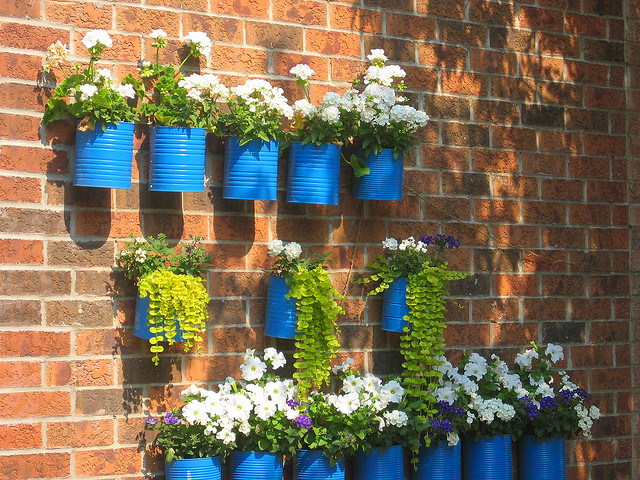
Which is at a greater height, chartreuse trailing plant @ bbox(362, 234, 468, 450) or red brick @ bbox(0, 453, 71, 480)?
chartreuse trailing plant @ bbox(362, 234, 468, 450)

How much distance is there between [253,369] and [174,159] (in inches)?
32.0

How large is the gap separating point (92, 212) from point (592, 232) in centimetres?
225

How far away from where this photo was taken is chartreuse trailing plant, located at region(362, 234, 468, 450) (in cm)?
305

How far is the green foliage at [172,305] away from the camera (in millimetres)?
2654

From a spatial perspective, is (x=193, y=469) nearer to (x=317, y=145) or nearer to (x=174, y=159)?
(x=174, y=159)

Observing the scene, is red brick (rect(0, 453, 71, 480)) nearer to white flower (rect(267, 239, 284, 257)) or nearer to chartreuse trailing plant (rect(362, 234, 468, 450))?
white flower (rect(267, 239, 284, 257))

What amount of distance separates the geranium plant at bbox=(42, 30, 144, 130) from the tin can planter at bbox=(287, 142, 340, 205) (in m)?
0.64

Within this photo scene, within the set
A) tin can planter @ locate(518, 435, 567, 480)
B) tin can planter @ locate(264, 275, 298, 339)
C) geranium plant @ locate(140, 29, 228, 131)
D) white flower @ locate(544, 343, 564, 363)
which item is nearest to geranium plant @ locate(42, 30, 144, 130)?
geranium plant @ locate(140, 29, 228, 131)

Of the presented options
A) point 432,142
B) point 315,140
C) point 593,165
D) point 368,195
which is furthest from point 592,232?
point 315,140

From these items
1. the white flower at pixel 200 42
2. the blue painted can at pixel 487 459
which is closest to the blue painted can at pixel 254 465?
the blue painted can at pixel 487 459

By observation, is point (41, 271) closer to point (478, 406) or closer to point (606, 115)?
point (478, 406)

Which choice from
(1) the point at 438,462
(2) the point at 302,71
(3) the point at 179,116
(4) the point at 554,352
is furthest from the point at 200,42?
(4) the point at 554,352

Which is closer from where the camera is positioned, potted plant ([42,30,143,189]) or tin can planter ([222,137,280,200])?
potted plant ([42,30,143,189])

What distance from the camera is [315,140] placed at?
2.95 meters
